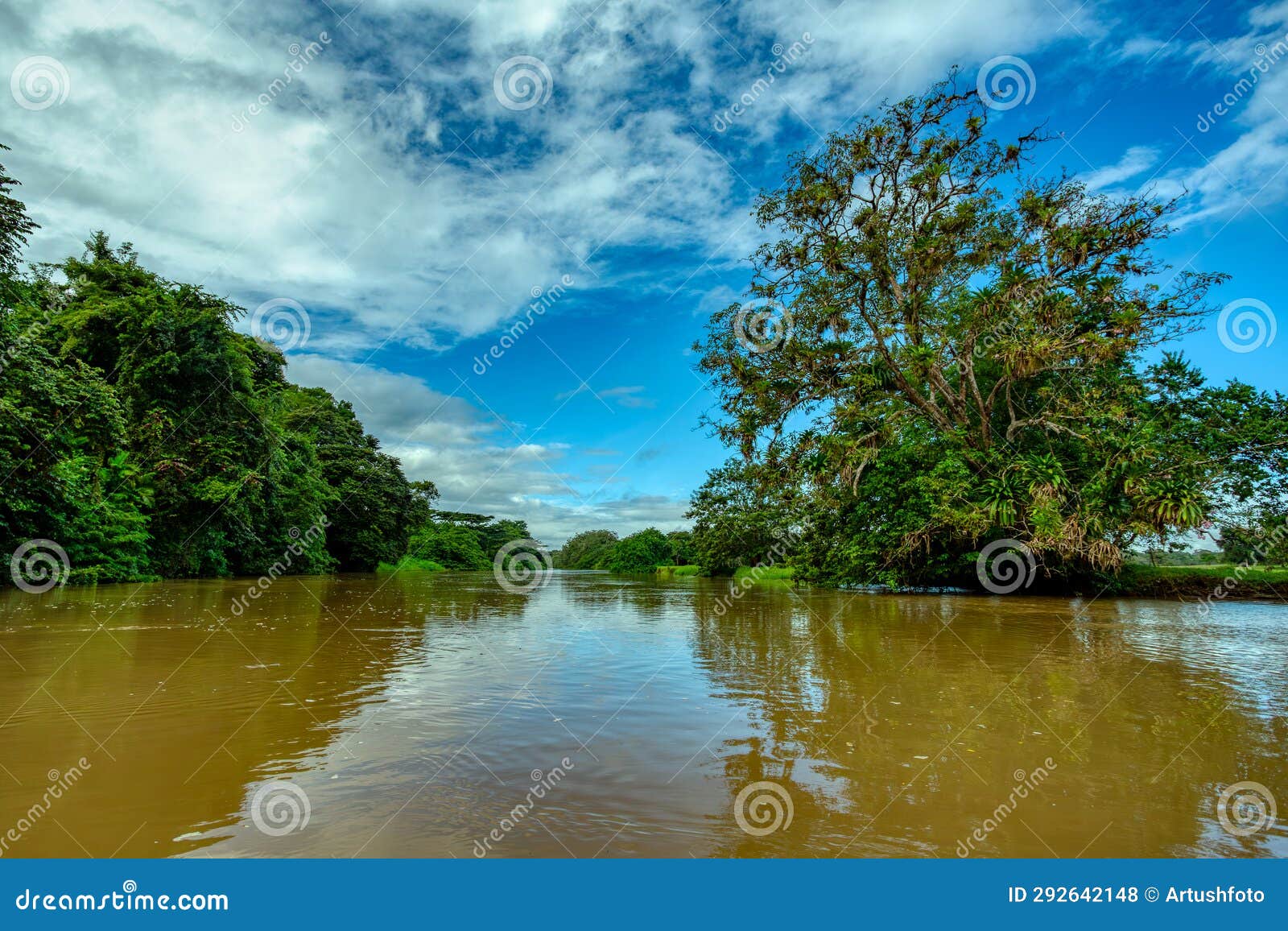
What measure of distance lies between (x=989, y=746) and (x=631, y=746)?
2.48m

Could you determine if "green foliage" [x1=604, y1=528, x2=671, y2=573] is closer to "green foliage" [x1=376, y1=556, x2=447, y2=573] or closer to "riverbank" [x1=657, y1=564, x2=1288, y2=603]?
"green foliage" [x1=376, y1=556, x2=447, y2=573]

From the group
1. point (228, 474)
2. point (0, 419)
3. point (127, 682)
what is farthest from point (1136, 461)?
point (228, 474)

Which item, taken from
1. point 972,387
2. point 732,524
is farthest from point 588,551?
point 972,387

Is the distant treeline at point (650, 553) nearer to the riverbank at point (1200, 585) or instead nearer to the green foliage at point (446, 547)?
the green foliage at point (446, 547)

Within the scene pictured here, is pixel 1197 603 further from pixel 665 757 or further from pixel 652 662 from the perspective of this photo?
pixel 665 757

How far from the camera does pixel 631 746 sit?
171 inches

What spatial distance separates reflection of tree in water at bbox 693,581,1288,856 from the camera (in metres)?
2.96

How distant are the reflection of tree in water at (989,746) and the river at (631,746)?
24mm

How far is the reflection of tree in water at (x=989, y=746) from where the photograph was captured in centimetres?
296

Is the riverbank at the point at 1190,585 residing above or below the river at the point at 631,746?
above

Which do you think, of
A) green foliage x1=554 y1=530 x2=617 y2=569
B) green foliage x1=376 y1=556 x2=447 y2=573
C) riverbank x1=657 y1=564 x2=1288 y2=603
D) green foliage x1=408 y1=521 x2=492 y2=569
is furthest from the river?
green foliage x1=554 y1=530 x2=617 y2=569

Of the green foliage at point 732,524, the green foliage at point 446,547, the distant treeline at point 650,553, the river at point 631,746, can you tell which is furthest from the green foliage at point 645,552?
the river at point 631,746

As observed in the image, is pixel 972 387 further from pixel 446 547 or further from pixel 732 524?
pixel 446 547

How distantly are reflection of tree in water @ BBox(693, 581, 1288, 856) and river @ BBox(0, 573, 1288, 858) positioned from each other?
24 mm
